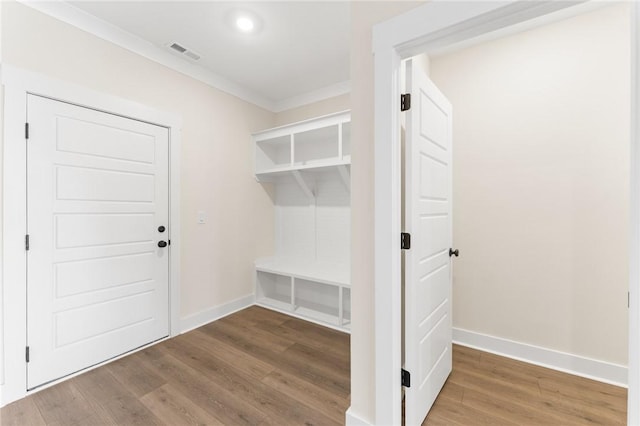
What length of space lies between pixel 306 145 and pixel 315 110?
1.46 ft

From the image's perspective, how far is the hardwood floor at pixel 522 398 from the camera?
1.61 m

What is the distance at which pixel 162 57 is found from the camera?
254 cm

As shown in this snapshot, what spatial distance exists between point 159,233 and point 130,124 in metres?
0.99

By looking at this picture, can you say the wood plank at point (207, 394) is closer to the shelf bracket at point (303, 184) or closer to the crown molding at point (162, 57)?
the shelf bracket at point (303, 184)

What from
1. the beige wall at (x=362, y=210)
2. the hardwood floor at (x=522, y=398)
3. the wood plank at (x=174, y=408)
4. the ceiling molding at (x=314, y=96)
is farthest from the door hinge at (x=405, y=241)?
the ceiling molding at (x=314, y=96)

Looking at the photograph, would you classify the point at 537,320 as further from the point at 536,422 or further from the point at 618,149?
the point at 618,149

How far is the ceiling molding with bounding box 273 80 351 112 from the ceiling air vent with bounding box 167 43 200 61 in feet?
4.08

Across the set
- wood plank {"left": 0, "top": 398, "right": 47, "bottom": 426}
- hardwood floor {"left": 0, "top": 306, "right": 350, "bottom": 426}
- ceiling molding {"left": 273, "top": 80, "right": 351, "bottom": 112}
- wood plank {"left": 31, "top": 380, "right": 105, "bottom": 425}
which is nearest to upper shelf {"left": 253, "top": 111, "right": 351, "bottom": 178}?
ceiling molding {"left": 273, "top": 80, "right": 351, "bottom": 112}

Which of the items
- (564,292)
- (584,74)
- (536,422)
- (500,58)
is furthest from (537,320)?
(500,58)

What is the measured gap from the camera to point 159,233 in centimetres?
257

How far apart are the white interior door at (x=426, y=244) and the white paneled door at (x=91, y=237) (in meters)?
2.26

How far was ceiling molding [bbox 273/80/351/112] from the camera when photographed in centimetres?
318

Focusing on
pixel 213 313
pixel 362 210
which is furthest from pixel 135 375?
pixel 362 210

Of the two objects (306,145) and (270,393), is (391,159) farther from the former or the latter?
(306,145)
